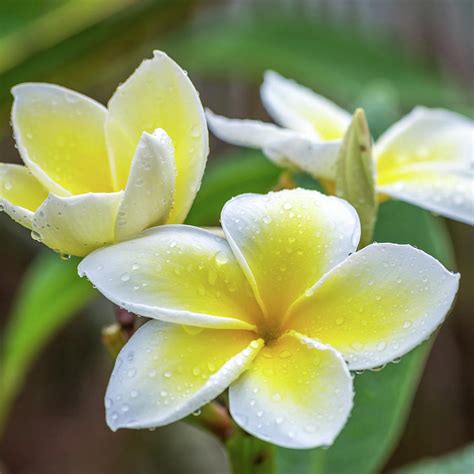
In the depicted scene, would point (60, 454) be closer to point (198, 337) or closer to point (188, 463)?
point (188, 463)

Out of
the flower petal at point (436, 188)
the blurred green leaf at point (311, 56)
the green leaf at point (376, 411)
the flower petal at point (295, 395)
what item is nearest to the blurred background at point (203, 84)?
the blurred green leaf at point (311, 56)

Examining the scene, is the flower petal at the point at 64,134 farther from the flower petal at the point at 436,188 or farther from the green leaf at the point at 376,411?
the green leaf at the point at 376,411

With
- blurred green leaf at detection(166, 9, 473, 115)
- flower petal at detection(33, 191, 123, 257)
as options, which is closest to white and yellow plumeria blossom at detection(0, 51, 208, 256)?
flower petal at detection(33, 191, 123, 257)

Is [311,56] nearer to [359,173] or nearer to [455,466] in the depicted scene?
[455,466]

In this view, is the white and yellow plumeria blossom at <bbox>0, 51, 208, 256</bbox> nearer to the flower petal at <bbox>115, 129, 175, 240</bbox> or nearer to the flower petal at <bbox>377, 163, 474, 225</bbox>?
the flower petal at <bbox>115, 129, 175, 240</bbox>

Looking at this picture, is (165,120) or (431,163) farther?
(431,163)

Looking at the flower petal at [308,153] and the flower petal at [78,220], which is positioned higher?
the flower petal at [78,220]

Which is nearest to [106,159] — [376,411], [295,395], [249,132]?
[249,132]
